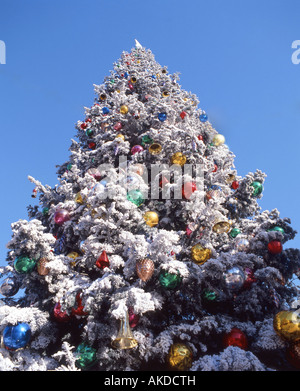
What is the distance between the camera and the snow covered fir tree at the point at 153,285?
14.4 feet

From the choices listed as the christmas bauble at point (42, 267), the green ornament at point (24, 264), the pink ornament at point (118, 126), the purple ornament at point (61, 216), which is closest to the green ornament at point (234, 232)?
the purple ornament at point (61, 216)

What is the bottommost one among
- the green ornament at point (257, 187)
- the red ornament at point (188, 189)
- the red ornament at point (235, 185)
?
the red ornament at point (188, 189)

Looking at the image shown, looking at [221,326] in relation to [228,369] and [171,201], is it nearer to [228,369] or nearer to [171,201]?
[228,369]

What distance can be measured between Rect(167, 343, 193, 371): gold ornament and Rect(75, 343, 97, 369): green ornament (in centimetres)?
122

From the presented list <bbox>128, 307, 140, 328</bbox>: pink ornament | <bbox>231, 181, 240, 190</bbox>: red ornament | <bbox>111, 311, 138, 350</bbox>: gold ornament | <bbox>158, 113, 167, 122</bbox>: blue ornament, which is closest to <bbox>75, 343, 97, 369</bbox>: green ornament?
<bbox>111, 311, 138, 350</bbox>: gold ornament

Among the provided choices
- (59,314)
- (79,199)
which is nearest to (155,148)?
(79,199)

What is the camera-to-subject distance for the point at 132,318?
4609 millimetres

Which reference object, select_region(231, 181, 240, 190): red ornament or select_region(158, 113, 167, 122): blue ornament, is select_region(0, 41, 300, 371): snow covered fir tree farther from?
select_region(158, 113, 167, 122): blue ornament

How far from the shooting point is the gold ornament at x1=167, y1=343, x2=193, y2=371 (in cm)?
434

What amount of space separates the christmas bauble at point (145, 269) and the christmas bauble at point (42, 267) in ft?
5.66

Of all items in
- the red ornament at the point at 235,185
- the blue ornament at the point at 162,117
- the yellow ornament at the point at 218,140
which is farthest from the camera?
the yellow ornament at the point at 218,140

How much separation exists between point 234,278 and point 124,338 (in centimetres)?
215

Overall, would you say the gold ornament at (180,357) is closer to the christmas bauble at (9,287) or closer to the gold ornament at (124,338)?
the gold ornament at (124,338)
